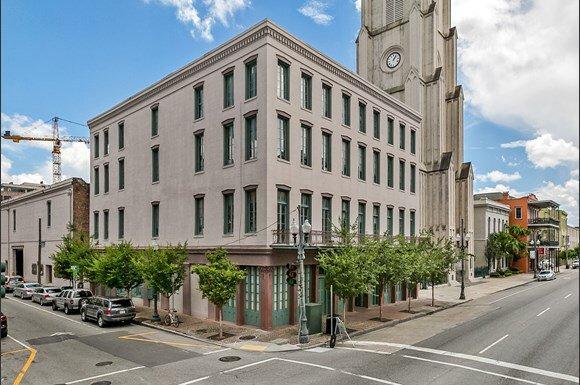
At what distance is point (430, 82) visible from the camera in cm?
5481

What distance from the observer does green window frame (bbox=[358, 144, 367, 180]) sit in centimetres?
3416

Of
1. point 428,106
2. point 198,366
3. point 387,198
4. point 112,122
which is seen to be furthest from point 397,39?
point 198,366

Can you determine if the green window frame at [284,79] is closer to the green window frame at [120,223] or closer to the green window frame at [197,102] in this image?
the green window frame at [197,102]

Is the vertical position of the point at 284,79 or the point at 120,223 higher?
the point at 284,79

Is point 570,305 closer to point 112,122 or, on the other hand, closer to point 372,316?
point 372,316

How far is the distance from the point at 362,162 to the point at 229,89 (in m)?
11.7

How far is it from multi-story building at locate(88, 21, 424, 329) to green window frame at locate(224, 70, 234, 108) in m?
0.06

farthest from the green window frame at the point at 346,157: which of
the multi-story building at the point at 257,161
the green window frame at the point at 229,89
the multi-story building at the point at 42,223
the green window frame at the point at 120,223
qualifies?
the multi-story building at the point at 42,223

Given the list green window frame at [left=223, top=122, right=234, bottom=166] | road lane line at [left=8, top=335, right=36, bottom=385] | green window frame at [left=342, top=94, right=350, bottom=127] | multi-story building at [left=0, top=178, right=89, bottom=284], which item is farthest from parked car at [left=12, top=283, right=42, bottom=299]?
green window frame at [left=342, top=94, right=350, bottom=127]

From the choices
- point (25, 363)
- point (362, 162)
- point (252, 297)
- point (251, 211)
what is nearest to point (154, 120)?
point (251, 211)

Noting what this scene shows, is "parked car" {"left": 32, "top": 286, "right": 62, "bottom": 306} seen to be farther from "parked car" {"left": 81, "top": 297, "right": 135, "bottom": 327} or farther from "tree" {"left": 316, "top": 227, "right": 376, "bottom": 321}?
"tree" {"left": 316, "top": 227, "right": 376, "bottom": 321}

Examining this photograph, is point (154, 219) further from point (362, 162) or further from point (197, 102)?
point (362, 162)

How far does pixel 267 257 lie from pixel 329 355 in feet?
23.2

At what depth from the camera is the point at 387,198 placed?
37.4m
